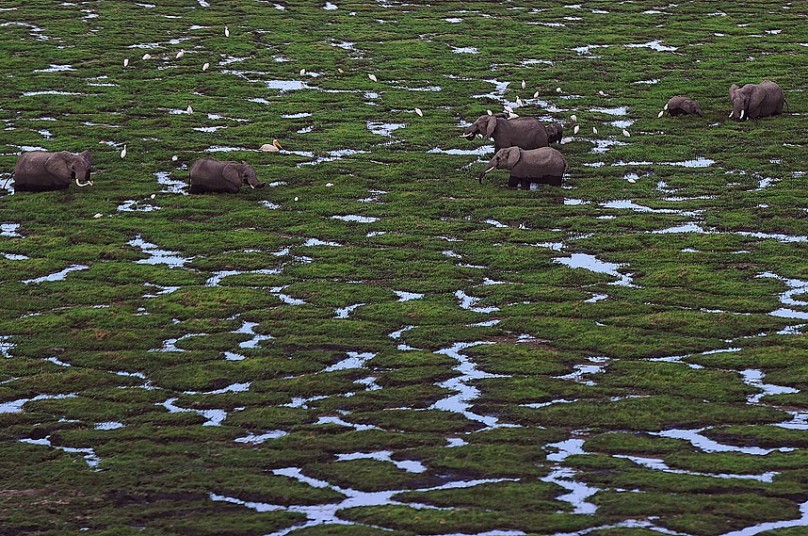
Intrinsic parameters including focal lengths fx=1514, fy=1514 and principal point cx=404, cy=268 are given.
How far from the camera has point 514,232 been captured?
2722 centimetres

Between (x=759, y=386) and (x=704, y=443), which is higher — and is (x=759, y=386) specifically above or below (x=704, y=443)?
below

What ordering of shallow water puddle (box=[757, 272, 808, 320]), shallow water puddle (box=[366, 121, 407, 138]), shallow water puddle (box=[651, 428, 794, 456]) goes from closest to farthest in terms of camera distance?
shallow water puddle (box=[651, 428, 794, 456]) → shallow water puddle (box=[757, 272, 808, 320]) → shallow water puddle (box=[366, 121, 407, 138])

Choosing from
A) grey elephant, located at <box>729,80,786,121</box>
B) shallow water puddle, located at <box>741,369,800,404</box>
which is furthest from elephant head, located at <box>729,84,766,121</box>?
shallow water puddle, located at <box>741,369,800,404</box>

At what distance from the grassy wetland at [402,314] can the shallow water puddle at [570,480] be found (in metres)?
0.05

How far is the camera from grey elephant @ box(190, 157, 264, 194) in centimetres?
3034

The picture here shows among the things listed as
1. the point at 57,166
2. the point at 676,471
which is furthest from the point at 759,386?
the point at 57,166

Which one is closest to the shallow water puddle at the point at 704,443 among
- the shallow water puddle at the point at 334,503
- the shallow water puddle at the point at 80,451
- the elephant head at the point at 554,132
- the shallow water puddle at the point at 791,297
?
the shallow water puddle at the point at 334,503

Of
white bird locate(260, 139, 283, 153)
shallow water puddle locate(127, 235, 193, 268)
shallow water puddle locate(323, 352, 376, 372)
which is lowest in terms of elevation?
white bird locate(260, 139, 283, 153)

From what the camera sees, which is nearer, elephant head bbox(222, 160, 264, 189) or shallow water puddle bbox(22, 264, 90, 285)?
shallow water puddle bbox(22, 264, 90, 285)

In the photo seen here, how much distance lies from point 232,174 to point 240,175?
8.0 inches

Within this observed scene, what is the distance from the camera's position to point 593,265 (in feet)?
82.8

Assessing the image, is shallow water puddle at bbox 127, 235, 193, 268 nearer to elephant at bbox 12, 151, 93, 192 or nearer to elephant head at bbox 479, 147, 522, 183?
elephant at bbox 12, 151, 93, 192

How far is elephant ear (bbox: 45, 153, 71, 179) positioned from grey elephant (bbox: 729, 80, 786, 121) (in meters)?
16.7

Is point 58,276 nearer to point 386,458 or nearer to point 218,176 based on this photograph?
point 218,176
